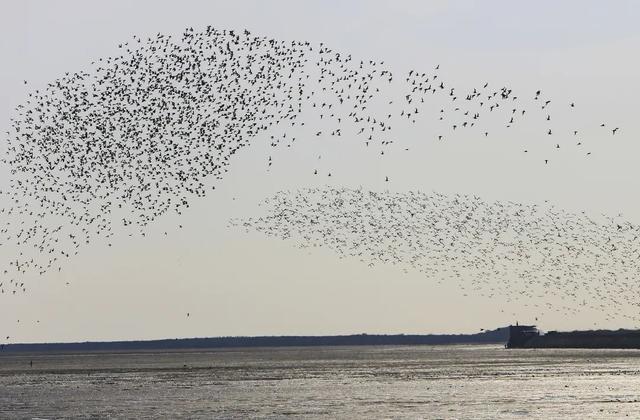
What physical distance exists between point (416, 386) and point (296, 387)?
9961 mm

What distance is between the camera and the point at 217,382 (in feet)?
407

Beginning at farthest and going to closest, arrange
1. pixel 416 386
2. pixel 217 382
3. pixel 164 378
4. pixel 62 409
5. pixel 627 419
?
pixel 164 378 < pixel 217 382 < pixel 416 386 < pixel 62 409 < pixel 627 419

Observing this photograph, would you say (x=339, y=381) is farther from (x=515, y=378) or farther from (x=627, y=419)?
(x=627, y=419)

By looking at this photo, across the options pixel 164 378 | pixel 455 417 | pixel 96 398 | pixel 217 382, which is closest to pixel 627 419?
pixel 455 417

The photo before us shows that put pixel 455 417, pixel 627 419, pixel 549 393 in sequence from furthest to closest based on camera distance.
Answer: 1. pixel 549 393
2. pixel 455 417
3. pixel 627 419

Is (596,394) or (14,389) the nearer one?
(596,394)

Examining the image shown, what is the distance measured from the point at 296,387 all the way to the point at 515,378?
21014 millimetres

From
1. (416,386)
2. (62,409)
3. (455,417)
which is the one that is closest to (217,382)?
(416,386)

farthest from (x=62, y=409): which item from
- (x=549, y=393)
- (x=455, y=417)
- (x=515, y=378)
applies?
(x=515, y=378)

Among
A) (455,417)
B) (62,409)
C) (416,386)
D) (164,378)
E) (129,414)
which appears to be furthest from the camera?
(164,378)

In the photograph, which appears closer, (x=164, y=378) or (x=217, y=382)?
(x=217, y=382)

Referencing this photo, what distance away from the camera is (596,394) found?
8944 cm

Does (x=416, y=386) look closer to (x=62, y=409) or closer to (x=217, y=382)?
(x=217, y=382)

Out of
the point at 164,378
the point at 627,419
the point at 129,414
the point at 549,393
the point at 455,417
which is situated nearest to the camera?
the point at 627,419
